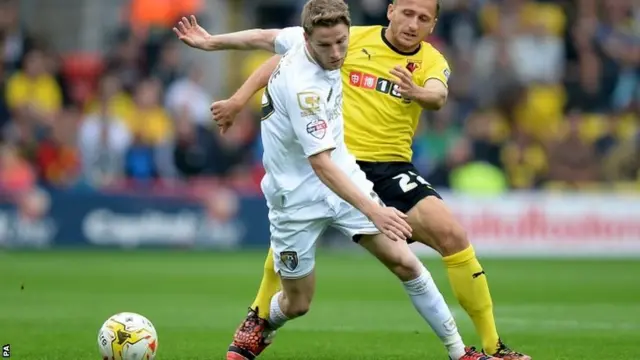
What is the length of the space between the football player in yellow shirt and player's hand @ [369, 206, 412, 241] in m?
1.11

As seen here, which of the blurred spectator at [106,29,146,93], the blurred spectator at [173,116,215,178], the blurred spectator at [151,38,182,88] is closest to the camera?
the blurred spectator at [173,116,215,178]

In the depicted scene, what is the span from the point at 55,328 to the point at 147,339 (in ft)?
9.95

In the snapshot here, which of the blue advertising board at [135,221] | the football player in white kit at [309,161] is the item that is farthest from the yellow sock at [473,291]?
the blue advertising board at [135,221]

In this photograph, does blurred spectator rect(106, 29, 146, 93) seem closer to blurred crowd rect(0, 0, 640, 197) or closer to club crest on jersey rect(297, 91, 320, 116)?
blurred crowd rect(0, 0, 640, 197)

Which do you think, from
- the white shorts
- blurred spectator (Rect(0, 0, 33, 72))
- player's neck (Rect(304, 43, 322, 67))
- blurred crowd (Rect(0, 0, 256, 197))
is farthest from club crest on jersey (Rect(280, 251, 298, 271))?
blurred spectator (Rect(0, 0, 33, 72))

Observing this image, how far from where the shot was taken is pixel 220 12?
23.9 metres

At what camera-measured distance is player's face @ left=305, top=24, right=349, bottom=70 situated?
736cm

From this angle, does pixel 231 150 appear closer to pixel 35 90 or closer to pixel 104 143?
pixel 104 143

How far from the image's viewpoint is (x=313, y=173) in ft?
25.7

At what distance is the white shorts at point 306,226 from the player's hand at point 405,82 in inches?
24.2

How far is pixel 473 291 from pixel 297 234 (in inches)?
49.1

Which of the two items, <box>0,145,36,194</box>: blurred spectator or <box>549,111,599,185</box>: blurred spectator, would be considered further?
<box>549,111,599,185</box>: blurred spectator

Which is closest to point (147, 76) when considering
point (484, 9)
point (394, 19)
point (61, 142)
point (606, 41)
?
point (61, 142)

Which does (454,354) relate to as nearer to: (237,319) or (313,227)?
(313,227)
